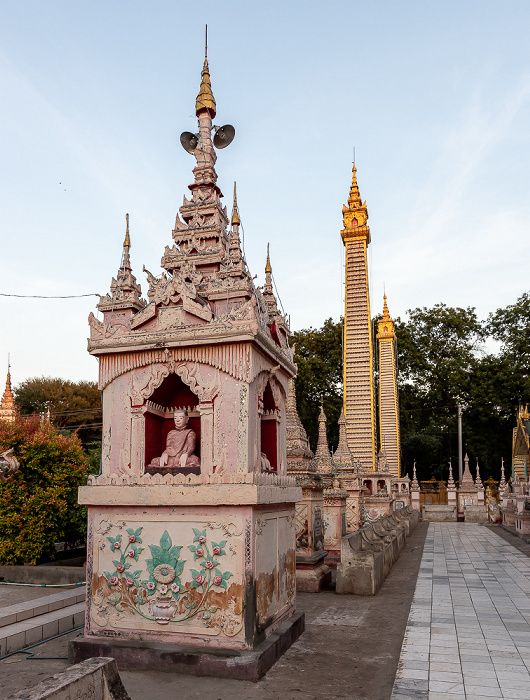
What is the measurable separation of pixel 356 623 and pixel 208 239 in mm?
5917

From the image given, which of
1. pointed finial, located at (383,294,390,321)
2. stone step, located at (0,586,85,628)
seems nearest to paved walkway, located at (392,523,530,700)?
stone step, located at (0,586,85,628)

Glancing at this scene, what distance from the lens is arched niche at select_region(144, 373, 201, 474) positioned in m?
7.29

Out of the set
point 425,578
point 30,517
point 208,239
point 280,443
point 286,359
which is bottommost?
point 425,578

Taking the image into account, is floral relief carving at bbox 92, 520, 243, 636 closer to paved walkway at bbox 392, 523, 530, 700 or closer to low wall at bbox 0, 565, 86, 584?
paved walkway at bbox 392, 523, 530, 700

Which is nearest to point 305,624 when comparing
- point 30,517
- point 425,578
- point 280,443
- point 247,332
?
point 280,443

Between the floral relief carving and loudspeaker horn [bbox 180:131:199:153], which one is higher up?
loudspeaker horn [bbox 180:131:199:153]

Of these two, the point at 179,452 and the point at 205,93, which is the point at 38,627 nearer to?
the point at 179,452

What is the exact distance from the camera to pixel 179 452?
280 inches

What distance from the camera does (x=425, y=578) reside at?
12445 mm

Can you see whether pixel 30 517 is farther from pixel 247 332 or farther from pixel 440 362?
pixel 440 362

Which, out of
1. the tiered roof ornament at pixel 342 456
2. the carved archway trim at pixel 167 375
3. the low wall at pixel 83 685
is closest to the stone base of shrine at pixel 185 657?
the low wall at pixel 83 685

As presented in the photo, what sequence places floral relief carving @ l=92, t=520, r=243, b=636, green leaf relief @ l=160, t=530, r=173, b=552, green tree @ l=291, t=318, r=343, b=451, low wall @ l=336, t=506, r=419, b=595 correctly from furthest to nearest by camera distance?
green tree @ l=291, t=318, r=343, b=451
low wall @ l=336, t=506, r=419, b=595
green leaf relief @ l=160, t=530, r=173, b=552
floral relief carving @ l=92, t=520, r=243, b=636

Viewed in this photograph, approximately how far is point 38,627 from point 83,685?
451cm

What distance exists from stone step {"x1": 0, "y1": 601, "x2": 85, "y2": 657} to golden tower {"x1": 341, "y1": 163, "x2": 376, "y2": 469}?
18.2m
